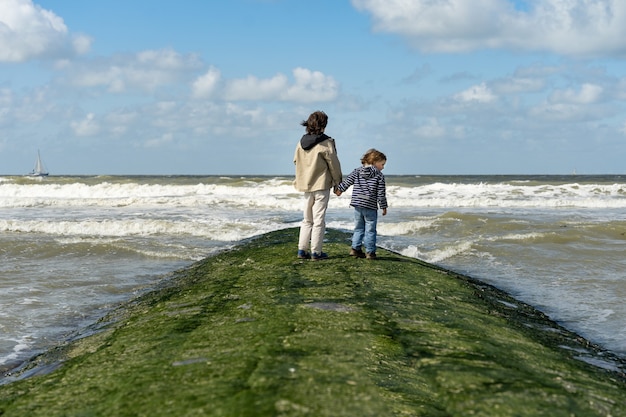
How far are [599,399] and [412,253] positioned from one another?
11411 millimetres

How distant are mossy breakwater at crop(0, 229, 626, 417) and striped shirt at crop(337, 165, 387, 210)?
6.75 ft

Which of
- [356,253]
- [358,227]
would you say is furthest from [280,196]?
[358,227]

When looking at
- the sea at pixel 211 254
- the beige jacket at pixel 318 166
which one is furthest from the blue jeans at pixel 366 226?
the sea at pixel 211 254

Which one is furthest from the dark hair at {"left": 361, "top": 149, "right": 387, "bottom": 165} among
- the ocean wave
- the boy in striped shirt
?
the ocean wave

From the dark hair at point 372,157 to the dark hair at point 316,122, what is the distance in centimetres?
107

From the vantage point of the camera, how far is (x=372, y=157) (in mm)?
10219

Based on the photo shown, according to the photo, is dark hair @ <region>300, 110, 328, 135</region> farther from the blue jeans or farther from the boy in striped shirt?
the blue jeans

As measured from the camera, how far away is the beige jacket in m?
9.53

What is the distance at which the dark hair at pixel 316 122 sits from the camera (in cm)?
951

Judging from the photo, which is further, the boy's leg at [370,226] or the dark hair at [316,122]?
the boy's leg at [370,226]

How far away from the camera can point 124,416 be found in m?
3.49

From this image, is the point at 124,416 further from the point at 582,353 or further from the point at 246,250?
the point at 246,250

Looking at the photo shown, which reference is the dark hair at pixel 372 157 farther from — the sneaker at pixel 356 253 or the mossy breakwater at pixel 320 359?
the mossy breakwater at pixel 320 359

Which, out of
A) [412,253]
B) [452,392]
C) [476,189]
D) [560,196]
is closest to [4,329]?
[452,392]
